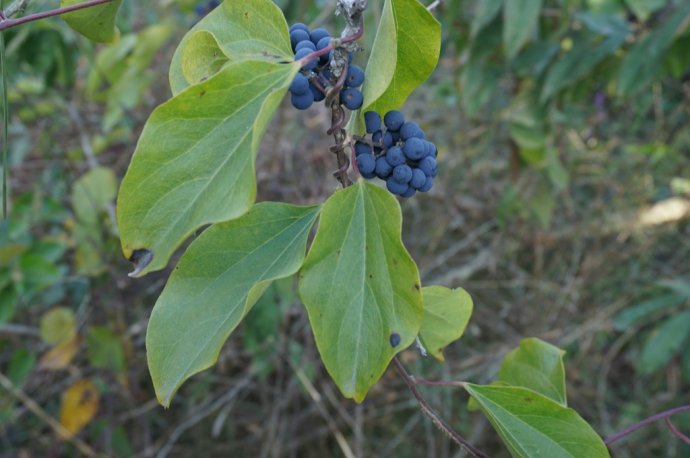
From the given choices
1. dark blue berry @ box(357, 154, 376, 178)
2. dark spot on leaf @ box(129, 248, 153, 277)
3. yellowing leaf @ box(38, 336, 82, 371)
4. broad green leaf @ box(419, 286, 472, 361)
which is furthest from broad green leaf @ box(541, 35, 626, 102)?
dark spot on leaf @ box(129, 248, 153, 277)

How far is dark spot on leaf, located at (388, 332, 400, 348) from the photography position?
24.2 inches

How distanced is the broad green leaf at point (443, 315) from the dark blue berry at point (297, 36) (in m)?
0.31

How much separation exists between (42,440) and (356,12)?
2.16m

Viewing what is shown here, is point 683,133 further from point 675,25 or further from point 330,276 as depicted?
point 330,276

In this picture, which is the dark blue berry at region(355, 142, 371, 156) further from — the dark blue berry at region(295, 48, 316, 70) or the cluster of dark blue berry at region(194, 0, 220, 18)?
the cluster of dark blue berry at region(194, 0, 220, 18)

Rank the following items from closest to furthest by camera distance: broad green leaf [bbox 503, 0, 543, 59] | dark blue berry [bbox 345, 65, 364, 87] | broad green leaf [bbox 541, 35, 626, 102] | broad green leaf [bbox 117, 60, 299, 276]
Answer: broad green leaf [bbox 117, 60, 299, 276], dark blue berry [bbox 345, 65, 364, 87], broad green leaf [bbox 503, 0, 543, 59], broad green leaf [bbox 541, 35, 626, 102]

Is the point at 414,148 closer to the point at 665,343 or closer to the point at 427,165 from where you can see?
the point at 427,165

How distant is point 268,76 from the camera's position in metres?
0.59

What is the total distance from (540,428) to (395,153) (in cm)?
33

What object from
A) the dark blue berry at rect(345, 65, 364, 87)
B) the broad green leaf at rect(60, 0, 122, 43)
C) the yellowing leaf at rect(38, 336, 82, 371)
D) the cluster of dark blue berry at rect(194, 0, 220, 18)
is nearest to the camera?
the dark blue berry at rect(345, 65, 364, 87)

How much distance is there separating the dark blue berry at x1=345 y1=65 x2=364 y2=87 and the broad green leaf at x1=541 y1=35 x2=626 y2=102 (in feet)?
4.99

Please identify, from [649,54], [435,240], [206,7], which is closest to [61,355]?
[206,7]

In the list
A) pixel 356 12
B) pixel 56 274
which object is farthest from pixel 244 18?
pixel 56 274

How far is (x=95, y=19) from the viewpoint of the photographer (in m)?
0.80
